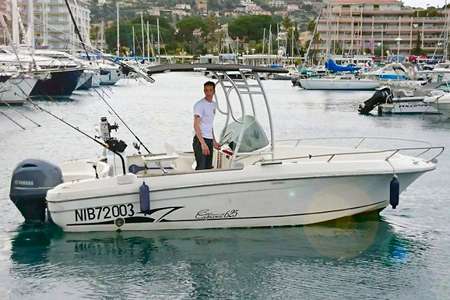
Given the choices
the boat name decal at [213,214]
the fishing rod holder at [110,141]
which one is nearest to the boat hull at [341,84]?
the fishing rod holder at [110,141]

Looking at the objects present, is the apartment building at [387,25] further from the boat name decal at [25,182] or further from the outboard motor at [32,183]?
the boat name decal at [25,182]

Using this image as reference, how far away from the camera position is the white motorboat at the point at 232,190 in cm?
1284

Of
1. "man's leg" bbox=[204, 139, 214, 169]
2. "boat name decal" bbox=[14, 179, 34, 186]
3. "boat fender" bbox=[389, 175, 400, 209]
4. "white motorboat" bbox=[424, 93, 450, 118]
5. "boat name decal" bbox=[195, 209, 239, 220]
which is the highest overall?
"man's leg" bbox=[204, 139, 214, 169]

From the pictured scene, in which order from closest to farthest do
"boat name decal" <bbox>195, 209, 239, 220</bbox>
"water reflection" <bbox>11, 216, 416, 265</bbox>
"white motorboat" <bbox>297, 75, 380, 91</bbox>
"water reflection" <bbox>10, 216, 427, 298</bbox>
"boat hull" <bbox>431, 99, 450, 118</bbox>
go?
"water reflection" <bbox>10, 216, 427, 298</bbox>
"water reflection" <bbox>11, 216, 416, 265</bbox>
"boat name decal" <bbox>195, 209, 239, 220</bbox>
"boat hull" <bbox>431, 99, 450, 118</bbox>
"white motorboat" <bbox>297, 75, 380, 91</bbox>

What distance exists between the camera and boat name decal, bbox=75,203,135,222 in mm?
13008

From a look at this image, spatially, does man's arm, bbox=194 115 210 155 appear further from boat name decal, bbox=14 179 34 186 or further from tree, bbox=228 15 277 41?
tree, bbox=228 15 277 41

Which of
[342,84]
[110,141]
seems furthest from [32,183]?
[342,84]

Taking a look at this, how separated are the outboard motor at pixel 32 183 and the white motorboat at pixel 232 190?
0.6 inches

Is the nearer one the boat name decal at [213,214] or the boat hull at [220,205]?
the boat hull at [220,205]

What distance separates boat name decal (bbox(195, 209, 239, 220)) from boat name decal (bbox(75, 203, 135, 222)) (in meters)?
1.05

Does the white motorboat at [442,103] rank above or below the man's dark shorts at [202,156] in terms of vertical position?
below

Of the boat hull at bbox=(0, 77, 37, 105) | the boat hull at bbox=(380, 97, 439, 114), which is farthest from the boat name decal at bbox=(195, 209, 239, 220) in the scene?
the boat hull at bbox=(0, 77, 37, 105)

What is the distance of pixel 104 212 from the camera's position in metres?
13.0

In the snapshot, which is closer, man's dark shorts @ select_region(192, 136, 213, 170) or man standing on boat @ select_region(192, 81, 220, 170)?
man standing on boat @ select_region(192, 81, 220, 170)
